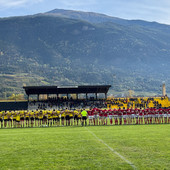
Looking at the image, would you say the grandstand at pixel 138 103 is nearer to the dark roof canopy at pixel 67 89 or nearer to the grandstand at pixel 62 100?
the grandstand at pixel 62 100

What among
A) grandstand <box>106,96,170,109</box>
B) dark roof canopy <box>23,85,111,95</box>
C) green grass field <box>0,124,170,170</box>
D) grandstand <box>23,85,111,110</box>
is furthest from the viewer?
grandstand <box>106,96,170,109</box>

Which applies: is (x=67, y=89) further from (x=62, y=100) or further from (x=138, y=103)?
(x=138, y=103)

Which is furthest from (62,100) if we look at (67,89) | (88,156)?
(88,156)

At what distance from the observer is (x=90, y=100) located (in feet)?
234

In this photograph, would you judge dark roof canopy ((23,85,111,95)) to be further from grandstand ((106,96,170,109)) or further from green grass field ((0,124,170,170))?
green grass field ((0,124,170,170))

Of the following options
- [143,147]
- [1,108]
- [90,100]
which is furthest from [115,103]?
[143,147]

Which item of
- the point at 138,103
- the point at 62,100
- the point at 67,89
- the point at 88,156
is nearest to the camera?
the point at 88,156

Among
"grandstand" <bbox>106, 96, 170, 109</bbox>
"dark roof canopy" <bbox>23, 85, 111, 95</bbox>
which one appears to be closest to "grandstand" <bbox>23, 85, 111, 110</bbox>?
"dark roof canopy" <bbox>23, 85, 111, 95</bbox>

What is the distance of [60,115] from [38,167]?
20.7 metres

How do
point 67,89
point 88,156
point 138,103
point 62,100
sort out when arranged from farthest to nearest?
point 138,103
point 62,100
point 67,89
point 88,156

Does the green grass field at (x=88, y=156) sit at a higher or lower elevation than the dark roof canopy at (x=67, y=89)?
higher

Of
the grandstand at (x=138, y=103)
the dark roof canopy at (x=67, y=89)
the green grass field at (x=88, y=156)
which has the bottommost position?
the grandstand at (x=138, y=103)

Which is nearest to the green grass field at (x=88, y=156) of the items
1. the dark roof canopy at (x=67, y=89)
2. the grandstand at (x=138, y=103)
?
the dark roof canopy at (x=67, y=89)

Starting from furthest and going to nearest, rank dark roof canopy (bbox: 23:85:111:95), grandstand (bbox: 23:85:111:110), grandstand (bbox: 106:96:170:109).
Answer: grandstand (bbox: 106:96:170:109) < grandstand (bbox: 23:85:111:110) < dark roof canopy (bbox: 23:85:111:95)
